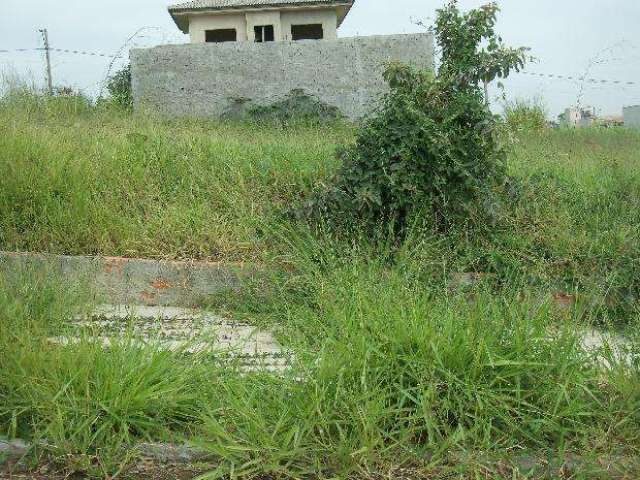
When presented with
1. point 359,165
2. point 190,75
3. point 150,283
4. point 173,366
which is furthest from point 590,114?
point 173,366

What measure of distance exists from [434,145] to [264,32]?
16791mm

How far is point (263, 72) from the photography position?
1136cm

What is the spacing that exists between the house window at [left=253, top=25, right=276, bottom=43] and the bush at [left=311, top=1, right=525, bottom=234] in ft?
52.4

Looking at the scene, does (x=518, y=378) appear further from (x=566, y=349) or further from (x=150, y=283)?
(x=150, y=283)

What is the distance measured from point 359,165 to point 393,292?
1.93 m

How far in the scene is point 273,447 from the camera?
2.68 m

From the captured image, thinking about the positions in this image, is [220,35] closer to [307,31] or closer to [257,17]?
[257,17]

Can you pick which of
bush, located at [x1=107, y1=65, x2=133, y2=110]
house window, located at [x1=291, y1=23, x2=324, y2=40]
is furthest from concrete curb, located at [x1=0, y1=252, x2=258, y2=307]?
house window, located at [x1=291, y1=23, x2=324, y2=40]

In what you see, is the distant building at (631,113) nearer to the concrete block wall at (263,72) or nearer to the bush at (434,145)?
the concrete block wall at (263,72)

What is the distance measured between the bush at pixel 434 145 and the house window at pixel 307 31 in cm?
1650

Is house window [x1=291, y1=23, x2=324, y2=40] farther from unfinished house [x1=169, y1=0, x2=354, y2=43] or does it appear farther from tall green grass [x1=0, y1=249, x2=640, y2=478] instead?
tall green grass [x1=0, y1=249, x2=640, y2=478]

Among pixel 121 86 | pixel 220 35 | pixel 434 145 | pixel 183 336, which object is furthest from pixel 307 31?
pixel 183 336

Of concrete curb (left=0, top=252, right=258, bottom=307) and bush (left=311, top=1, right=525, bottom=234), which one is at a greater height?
bush (left=311, top=1, right=525, bottom=234)

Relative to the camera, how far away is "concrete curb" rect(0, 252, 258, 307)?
486 centimetres
